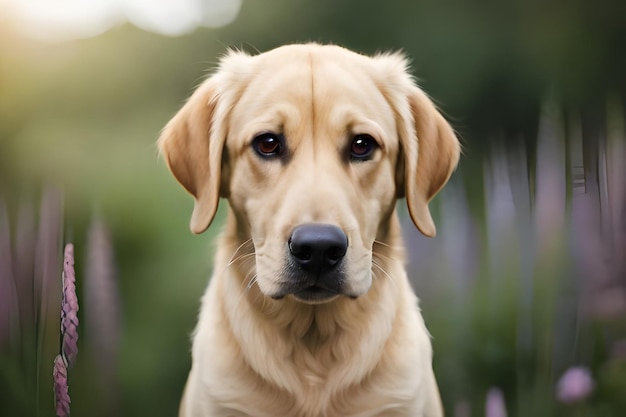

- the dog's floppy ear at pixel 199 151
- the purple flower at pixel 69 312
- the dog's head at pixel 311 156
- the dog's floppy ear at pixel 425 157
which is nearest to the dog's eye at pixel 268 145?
the dog's head at pixel 311 156

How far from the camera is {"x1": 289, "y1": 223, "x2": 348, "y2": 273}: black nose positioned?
2.24 meters

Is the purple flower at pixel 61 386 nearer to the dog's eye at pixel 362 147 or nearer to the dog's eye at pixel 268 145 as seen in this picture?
the dog's eye at pixel 268 145

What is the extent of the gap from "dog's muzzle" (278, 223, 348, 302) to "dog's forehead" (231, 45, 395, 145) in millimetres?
452

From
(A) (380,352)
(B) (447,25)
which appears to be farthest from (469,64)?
(A) (380,352)

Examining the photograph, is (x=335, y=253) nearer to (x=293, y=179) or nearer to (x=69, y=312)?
(x=293, y=179)

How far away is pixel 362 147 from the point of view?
2.57m

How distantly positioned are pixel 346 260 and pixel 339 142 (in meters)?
0.46

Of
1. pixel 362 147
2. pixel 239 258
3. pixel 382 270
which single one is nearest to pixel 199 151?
pixel 239 258

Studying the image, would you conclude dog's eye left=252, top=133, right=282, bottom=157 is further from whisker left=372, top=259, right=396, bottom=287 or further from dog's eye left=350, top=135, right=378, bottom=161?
whisker left=372, top=259, right=396, bottom=287

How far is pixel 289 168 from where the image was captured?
2.49m

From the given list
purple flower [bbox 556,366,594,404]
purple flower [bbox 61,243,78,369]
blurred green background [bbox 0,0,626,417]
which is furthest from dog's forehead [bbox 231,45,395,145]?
purple flower [bbox 556,366,594,404]

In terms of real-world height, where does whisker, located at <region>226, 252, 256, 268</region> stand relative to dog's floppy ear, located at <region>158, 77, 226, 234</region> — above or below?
below

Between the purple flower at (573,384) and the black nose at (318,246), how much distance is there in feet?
4.94

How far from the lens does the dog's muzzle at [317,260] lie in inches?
88.3
